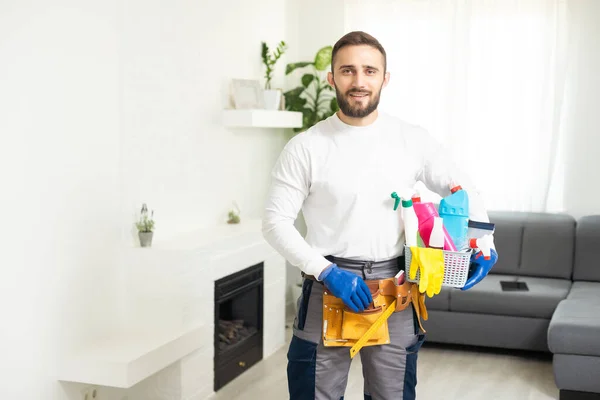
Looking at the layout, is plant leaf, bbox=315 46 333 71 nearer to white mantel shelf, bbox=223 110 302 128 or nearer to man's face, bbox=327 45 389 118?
white mantel shelf, bbox=223 110 302 128

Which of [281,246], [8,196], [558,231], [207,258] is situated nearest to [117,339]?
[207,258]

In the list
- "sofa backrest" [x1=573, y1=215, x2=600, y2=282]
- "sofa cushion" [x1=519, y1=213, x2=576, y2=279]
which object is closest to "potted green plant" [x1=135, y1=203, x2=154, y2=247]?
"sofa cushion" [x1=519, y1=213, x2=576, y2=279]

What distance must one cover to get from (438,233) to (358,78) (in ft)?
1.70

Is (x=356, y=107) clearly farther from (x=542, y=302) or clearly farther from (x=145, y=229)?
(x=542, y=302)

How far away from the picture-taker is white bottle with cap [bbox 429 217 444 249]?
233 centimetres

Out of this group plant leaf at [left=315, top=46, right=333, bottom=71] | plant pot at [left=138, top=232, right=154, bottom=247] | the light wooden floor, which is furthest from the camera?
plant leaf at [left=315, top=46, right=333, bottom=71]

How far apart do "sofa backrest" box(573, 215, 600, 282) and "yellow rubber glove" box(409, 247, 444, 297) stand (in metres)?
2.95

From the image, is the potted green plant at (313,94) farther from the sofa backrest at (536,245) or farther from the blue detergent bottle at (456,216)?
the blue detergent bottle at (456,216)

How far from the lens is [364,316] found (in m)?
2.36

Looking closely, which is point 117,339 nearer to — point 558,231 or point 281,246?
point 281,246

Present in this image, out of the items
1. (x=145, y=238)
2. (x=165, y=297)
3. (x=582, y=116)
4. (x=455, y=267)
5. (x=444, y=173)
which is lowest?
(x=165, y=297)

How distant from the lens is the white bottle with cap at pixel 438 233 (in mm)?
2330

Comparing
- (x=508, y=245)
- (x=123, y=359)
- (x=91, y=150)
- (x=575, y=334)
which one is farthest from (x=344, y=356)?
(x=508, y=245)

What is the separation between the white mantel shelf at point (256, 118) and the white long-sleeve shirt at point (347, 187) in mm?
2051
